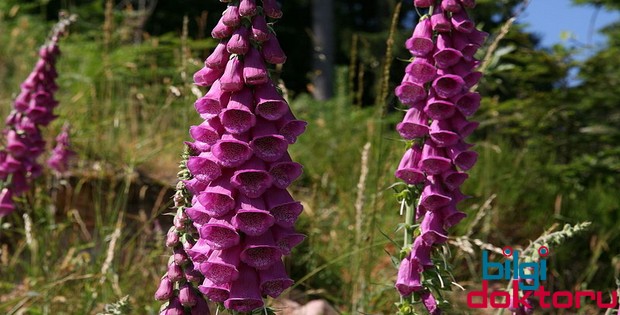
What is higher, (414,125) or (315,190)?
(414,125)

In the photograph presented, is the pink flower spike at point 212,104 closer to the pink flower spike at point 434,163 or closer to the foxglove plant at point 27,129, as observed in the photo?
the pink flower spike at point 434,163

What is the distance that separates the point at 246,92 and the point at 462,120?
733 mm

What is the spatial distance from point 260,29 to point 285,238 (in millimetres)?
427

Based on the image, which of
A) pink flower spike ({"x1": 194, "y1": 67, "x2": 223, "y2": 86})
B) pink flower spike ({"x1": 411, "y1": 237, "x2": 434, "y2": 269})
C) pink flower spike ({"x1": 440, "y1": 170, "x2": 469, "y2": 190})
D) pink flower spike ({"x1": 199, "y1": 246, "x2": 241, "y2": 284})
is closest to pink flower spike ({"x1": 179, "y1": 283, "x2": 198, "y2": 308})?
pink flower spike ({"x1": 199, "y1": 246, "x2": 241, "y2": 284})

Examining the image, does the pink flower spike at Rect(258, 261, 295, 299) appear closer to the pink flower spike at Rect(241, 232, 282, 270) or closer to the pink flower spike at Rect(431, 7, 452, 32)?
the pink flower spike at Rect(241, 232, 282, 270)

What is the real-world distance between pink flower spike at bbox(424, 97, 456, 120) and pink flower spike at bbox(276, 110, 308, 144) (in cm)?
55

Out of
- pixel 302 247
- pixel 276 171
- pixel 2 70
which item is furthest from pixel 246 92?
pixel 2 70

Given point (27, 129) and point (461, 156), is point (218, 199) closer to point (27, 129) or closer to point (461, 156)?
point (461, 156)

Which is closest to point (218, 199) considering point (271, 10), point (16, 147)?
point (271, 10)

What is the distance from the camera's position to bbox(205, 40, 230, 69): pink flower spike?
1.49 m

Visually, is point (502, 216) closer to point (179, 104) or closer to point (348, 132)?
point (348, 132)

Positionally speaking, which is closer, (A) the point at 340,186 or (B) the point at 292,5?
(A) the point at 340,186

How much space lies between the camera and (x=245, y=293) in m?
1.39

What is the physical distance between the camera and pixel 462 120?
1.93 metres
